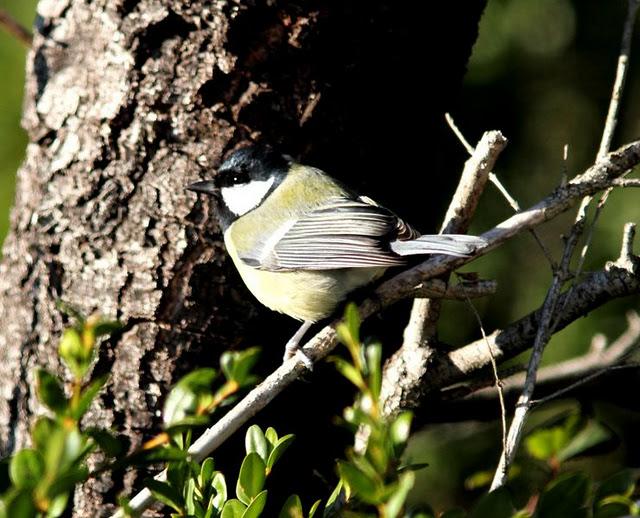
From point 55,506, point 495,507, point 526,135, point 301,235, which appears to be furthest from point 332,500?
point 526,135

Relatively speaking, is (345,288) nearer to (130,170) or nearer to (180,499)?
(130,170)

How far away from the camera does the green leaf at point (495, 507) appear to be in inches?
A: 42.1

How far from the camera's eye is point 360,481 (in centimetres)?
101

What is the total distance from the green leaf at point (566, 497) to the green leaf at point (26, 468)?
2.11 ft

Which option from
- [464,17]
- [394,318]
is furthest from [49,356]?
[464,17]

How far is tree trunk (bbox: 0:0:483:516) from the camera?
206 cm

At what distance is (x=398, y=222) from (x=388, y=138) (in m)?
0.27

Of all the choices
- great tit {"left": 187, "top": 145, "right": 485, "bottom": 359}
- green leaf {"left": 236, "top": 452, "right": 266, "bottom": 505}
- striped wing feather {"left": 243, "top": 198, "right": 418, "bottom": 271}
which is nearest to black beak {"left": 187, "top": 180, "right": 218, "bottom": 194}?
great tit {"left": 187, "top": 145, "right": 485, "bottom": 359}

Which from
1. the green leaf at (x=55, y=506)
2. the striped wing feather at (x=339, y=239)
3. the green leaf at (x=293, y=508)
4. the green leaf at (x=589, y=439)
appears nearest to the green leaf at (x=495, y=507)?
the green leaf at (x=293, y=508)

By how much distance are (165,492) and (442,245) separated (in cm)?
94

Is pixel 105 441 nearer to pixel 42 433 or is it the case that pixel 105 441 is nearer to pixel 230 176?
pixel 42 433

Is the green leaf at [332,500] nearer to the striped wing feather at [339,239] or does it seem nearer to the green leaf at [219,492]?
the green leaf at [219,492]

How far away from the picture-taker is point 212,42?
207 centimetres

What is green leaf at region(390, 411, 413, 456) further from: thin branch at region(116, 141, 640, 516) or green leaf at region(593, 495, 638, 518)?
thin branch at region(116, 141, 640, 516)
